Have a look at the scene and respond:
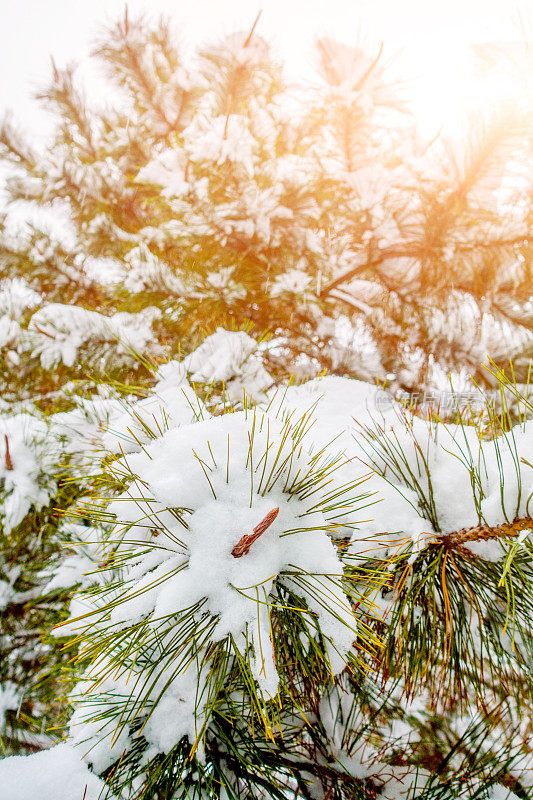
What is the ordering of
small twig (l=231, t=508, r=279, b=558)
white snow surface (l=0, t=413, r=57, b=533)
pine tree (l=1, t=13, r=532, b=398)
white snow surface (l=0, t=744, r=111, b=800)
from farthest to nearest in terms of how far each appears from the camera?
pine tree (l=1, t=13, r=532, b=398) < white snow surface (l=0, t=413, r=57, b=533) < white snow surface (l=0, t=744, r=111, b=800) < small twig (l=231, t=508, r=279, b=558)

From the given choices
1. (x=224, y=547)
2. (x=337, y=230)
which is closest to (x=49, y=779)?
(x=224, y=547)

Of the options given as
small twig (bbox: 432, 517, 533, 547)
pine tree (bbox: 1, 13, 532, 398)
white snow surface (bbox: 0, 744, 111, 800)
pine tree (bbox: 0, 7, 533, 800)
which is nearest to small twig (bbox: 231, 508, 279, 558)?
pine tree (bbox: 0, 7, 533, 800)

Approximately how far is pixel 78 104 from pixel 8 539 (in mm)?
3893

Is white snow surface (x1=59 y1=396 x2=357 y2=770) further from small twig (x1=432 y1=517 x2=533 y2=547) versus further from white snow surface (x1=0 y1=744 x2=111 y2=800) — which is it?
small twig (x1=432 y1=517 x2=533 y2=547)

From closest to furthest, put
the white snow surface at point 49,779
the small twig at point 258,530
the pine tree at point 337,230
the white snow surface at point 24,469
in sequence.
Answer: the small twig at point 258,530 → the white snow surface at point 49,779 → the white snow surface at point 24,469 → the pine tree at point 337,230

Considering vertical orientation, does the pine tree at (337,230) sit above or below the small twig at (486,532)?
above

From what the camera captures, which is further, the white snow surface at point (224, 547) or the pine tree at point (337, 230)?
the pine tree at point (337, 230)

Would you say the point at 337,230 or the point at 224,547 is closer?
the point at 224,547

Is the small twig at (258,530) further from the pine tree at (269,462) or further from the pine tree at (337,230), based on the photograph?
the pine tree at (337,230)

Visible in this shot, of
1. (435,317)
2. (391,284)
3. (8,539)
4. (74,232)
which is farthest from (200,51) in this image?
(8,539)

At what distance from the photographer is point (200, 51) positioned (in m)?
2.04

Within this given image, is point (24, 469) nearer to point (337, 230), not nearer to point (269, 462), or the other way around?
point (269, 462)

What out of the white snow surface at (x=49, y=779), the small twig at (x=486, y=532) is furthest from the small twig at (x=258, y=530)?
the white snow surface at (x=49, y=779)

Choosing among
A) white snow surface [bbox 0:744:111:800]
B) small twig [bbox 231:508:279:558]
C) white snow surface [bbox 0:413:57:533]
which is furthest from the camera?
white snow surface [bbox 0:413:57:533]
